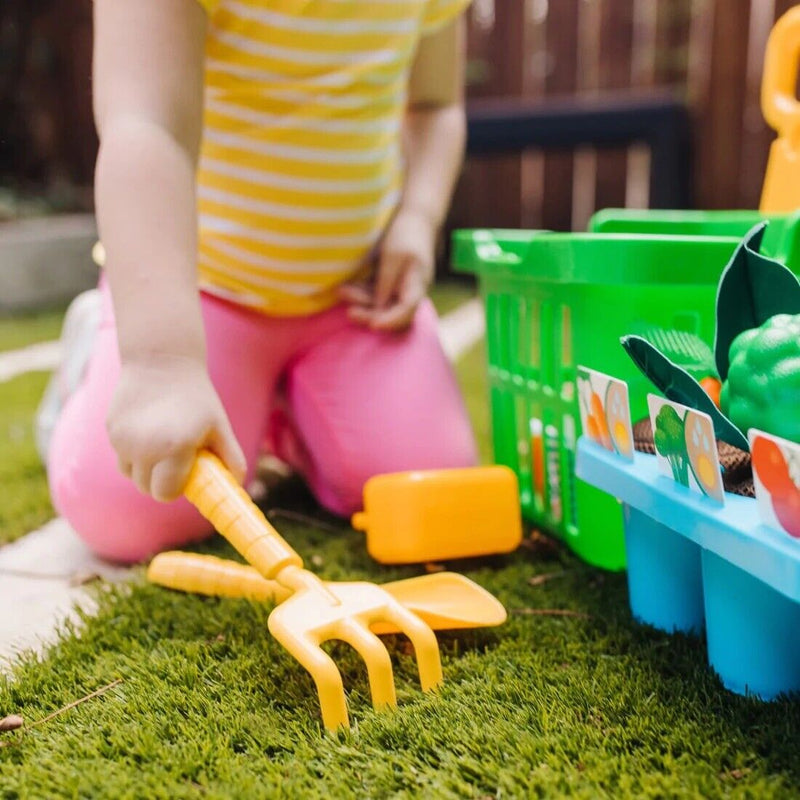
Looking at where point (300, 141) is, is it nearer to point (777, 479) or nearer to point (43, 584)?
point (43, 584)

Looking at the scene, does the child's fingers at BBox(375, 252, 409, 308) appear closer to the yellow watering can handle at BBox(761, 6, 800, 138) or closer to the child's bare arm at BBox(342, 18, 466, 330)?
the child's bare arm at BBox(342, 18, 466, 330)

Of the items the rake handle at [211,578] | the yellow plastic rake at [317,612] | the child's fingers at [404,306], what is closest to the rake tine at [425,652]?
the yellow plastic rake at [317,612]

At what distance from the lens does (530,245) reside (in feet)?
2.57

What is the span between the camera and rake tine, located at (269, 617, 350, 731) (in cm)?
52

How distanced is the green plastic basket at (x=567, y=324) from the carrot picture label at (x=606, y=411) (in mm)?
87

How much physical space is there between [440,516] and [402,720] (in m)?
0.28

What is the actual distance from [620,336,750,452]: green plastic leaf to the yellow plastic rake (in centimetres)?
20

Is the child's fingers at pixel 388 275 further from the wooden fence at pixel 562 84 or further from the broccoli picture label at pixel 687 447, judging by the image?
the wooden fence at pixel 562 84

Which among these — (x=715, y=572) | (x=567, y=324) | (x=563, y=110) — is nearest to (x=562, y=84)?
(x=563, y=110)

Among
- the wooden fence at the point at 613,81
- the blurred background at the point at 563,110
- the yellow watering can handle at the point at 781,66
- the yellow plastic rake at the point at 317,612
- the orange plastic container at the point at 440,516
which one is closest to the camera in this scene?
the yellow plastic rake at the point at 317,612

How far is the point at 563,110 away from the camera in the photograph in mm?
2604

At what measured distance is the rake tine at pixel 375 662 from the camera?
53 centimetres

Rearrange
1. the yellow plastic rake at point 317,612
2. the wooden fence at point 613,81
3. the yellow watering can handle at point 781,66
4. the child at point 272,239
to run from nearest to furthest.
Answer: the yellow plastic rake at point 317,612 → the child at point 272,239 → the yellow watering can handle at point 781,66 → the wooden fence at point 613,81

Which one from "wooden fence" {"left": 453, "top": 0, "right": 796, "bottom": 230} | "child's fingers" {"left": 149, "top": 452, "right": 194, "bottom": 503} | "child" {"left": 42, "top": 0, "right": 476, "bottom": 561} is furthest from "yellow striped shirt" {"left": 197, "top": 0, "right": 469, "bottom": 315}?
"wooden fence" {"left": 453, "top": 0, "right": 796, "bottom": 230}
